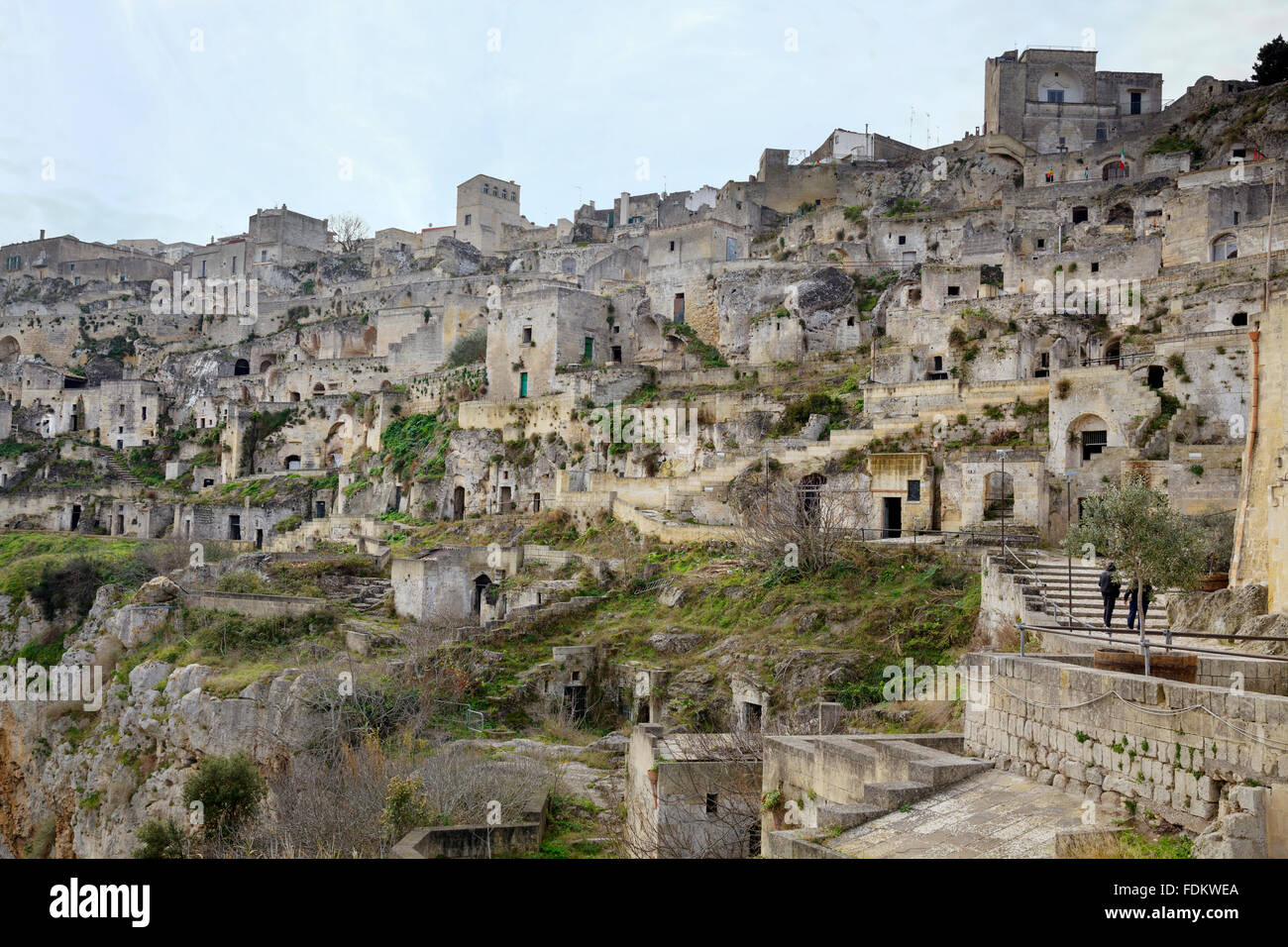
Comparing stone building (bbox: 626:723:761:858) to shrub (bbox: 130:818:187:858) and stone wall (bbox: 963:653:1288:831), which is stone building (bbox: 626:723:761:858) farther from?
shrub (bbox: 130:818:187:858)

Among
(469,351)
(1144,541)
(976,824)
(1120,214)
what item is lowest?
(976,824)

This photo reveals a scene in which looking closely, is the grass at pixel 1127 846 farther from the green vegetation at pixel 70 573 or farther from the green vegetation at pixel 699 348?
the green vegetation at pixel 699 348

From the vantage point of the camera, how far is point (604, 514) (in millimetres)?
29625

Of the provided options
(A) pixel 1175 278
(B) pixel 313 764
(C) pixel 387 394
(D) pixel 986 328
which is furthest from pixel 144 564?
(A) pixel 1175 278

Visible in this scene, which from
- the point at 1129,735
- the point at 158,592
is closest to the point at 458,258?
the point at 158,592

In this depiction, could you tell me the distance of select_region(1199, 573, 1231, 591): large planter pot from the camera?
44.6ft

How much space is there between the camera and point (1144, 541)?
487 inches

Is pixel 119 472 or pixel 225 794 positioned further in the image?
pixel 119 472

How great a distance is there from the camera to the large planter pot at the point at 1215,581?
1361 cm

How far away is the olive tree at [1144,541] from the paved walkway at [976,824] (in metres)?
4.73

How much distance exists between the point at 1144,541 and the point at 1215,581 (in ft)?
7.47

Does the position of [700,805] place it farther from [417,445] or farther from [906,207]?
[906,207]

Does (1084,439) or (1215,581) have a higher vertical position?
(1084,439)
